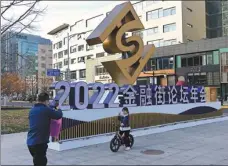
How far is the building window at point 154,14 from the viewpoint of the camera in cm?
5578

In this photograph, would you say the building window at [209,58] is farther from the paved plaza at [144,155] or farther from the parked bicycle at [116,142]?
the parked bicycle at [116,142]

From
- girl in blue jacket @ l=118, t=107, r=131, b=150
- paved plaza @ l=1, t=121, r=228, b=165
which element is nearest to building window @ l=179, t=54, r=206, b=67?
paved plaza @ l=1, t=121, r=228, b=165

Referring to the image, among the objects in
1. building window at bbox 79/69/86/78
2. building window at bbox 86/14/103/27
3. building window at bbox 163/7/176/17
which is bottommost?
building window at bbox 79/69/86/78

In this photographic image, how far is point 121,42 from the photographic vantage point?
13695mm

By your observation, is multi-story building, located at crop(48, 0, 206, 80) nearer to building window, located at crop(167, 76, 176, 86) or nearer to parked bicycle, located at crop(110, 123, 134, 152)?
building window, located at crop(167, 76, 176, 86)

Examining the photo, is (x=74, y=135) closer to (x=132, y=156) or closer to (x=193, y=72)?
(x=132, y=156)

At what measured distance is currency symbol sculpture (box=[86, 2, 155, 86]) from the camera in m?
12.9

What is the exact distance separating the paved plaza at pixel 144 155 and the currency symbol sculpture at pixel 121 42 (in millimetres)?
3156

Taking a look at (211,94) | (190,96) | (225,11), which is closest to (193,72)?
(225,11)

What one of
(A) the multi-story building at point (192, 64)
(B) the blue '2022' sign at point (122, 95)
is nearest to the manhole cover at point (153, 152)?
(B) the blue '2022' sign at point (122, 95)

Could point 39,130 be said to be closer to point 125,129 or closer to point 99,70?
point 125,129

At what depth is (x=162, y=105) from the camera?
14.7 meters

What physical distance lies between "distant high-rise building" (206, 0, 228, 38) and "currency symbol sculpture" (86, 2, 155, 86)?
51.4m

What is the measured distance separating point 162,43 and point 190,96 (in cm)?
3930
